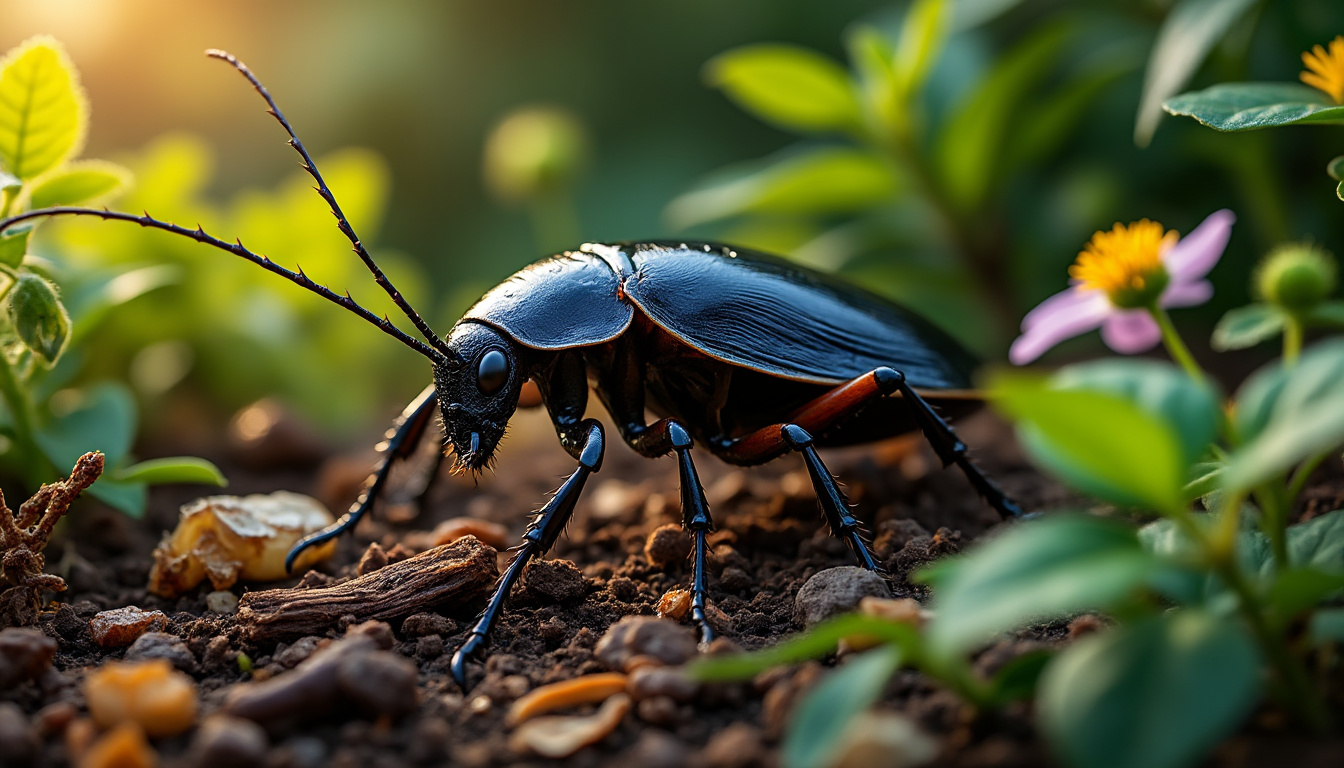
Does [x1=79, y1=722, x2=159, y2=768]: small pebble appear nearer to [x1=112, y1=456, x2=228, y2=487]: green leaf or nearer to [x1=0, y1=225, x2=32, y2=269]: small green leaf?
[x1=112, y1=456, x2=228, y2=487]: green leaf

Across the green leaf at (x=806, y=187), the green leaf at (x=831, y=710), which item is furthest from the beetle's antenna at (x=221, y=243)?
the green leaf at (x=806, y=187)

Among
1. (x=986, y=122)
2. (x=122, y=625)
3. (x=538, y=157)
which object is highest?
(x=538, y=157)

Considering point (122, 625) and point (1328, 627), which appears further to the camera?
point (122, 625)

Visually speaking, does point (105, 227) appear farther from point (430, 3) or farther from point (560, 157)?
point (430, 3)

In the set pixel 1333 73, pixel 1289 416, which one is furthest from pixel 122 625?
pixel 1333 73

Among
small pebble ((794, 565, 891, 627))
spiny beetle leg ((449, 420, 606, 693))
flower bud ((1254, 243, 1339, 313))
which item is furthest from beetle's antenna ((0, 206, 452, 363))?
flower bud ((1254, 243, 1339, 313))

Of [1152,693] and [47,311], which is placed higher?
[47,311]

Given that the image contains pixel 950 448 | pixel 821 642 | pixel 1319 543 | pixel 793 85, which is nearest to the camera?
pixel 821 642

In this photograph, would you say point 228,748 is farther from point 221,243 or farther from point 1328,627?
point 1328,627

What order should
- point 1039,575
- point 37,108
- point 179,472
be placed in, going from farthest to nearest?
point 179,472 < point 37,108 < point 1039,575
